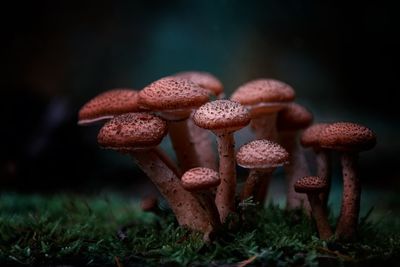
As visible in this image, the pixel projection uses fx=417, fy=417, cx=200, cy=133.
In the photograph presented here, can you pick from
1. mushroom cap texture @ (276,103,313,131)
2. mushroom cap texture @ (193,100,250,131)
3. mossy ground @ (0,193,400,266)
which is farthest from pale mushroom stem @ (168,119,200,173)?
mushroom cap texture @ (276,103,313,131)

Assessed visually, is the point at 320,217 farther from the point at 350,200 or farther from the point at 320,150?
the point at 320,150

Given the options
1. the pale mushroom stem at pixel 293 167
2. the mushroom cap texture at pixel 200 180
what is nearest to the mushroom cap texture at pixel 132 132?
the mushroom cap texture at pixel 200 180

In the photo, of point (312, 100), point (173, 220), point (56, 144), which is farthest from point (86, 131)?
point (312, 100)

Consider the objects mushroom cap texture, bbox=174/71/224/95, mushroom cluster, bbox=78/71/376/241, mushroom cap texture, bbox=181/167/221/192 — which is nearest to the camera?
mushroom cap texture, bbox=181/167/221/192

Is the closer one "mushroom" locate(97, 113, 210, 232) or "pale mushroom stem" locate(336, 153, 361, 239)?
"mushroom" locate(97, 113, 210, 232)

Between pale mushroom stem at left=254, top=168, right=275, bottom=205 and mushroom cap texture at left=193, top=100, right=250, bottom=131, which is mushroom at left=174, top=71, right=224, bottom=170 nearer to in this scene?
pale mushroom stem at left=254, top=168, right=275, bottom=205

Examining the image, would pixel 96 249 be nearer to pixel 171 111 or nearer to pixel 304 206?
pixel 171 111

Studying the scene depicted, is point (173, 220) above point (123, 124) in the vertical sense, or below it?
below
